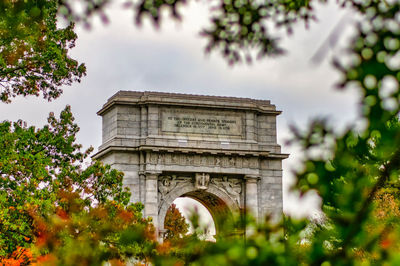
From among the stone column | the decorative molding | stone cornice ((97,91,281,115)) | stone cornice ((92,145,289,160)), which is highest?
stone cornice ((97,91,281,115))

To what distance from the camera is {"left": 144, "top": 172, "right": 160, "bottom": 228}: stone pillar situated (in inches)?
1087

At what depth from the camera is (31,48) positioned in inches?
559

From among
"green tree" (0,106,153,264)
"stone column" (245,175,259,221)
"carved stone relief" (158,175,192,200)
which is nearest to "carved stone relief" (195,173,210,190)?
"carved stone relief" (158,175,192,200)

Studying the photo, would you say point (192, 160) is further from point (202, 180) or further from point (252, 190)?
point (252, 190)

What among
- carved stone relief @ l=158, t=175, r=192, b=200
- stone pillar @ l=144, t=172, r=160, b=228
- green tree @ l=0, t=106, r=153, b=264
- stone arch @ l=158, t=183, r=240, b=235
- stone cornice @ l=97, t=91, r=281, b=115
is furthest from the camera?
carved stone relief @ l=158, t=175, r=192, b=200

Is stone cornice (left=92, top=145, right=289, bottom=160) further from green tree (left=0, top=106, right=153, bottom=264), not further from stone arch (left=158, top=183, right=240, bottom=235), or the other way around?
green tree (left=0, top=106, right=153, bottom=264)

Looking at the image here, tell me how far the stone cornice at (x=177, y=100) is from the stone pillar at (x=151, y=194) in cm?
309

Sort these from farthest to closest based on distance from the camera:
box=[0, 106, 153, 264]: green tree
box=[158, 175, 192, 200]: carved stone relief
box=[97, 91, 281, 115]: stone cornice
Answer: box=[158, 175, 192, 200]: carved stone relief < box=[97, 91, 281, 115]: stone cornice < box=[0, 106, 153, 264]: green tree

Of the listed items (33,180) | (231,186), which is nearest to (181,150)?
(231,186)

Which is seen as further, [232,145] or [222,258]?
[232,145]

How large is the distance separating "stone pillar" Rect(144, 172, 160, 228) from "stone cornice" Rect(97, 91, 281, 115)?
3.09 m

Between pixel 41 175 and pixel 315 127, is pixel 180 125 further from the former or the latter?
pixel 315 127

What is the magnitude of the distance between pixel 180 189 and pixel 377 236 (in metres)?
26.1

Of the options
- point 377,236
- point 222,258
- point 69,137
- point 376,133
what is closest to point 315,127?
point 376,133
